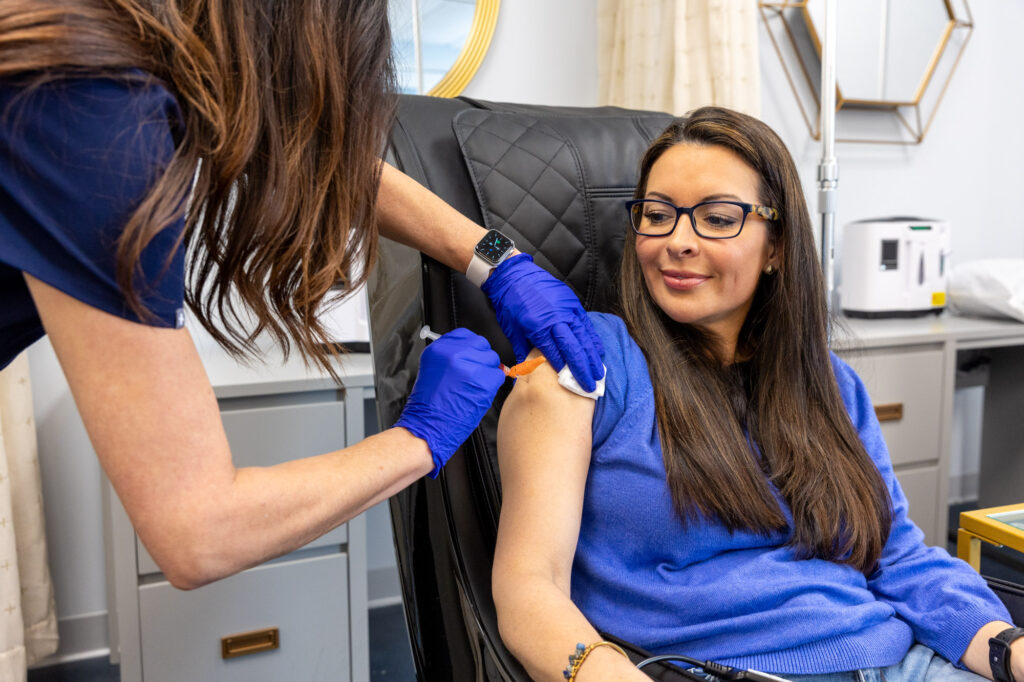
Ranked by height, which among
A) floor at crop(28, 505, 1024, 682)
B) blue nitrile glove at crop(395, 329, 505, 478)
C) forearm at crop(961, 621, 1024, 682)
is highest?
blue nitrile glove at crop(395, 329, 505, 478)

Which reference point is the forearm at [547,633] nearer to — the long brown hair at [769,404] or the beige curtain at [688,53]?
the long brown hair at [769,404]

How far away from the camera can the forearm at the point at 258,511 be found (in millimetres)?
640

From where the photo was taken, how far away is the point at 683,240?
3.58ft

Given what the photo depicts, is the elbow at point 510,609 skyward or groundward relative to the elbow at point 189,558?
groundward

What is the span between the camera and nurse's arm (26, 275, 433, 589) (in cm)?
61

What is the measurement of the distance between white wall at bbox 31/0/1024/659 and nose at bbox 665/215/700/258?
1.35 meters

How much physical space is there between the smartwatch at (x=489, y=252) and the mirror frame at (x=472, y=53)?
128cm

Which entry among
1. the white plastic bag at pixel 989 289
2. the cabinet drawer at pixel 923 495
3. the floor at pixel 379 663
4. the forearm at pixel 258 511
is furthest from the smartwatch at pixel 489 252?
the white plastic bag at pixel 989 289

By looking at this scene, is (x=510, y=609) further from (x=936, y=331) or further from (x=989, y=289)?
(x=989, y=289)

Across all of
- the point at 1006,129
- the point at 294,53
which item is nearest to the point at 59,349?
the point at 294,53

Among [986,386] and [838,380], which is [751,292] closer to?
[838,380]

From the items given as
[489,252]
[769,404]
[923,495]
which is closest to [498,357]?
[489,252]

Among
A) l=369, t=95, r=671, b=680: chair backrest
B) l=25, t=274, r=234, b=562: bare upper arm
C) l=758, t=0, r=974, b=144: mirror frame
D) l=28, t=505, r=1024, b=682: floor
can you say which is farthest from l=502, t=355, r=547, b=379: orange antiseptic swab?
l=758, t=0, r=974, b=144: mirror frame

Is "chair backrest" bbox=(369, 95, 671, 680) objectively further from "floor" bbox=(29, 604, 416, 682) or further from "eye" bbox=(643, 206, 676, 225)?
"floor" bbox=(29, 604, 416, 682)
